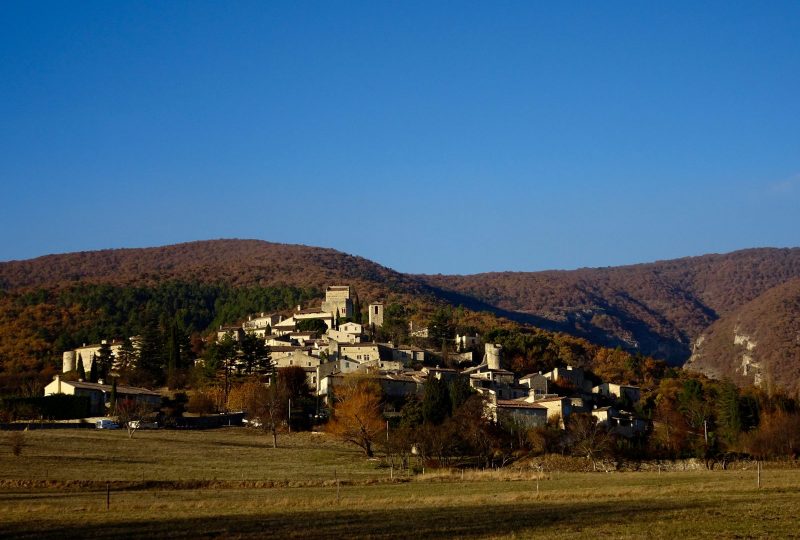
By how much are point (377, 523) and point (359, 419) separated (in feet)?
125

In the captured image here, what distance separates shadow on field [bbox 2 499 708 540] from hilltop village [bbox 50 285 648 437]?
138ft

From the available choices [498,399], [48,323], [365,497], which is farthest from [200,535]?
[48,323]

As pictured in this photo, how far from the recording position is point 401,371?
304ft

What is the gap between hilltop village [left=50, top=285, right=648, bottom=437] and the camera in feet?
265

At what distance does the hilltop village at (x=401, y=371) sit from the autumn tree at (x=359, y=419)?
3.71 metres

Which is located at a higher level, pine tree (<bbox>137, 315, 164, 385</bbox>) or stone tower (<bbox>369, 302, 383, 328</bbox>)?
stone tower (<bbox>369, 302, 383, 328</bbox>)

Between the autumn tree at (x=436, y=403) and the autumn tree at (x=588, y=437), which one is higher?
the autumn tree at (x=436, y=403)

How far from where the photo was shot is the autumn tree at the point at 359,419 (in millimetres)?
63781

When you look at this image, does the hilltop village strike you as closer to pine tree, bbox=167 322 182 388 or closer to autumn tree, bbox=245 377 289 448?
pine tree, bbox=167 322 182 388

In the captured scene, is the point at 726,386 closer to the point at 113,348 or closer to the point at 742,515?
the point at 742,515

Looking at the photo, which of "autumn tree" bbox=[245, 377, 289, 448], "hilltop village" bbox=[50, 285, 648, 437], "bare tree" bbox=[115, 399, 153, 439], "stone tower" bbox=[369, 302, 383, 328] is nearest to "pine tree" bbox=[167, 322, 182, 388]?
"hilltop village" bbox=[50, 285, 648, 437]

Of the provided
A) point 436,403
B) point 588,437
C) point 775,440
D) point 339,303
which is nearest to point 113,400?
point 436,403

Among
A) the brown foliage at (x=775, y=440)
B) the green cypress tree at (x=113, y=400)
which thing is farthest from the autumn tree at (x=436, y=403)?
the green cypress tree at (x=113, y=400)

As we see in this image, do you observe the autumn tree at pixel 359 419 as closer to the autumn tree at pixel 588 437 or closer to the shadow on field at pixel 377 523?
the autumn tree at pixel 588 437
